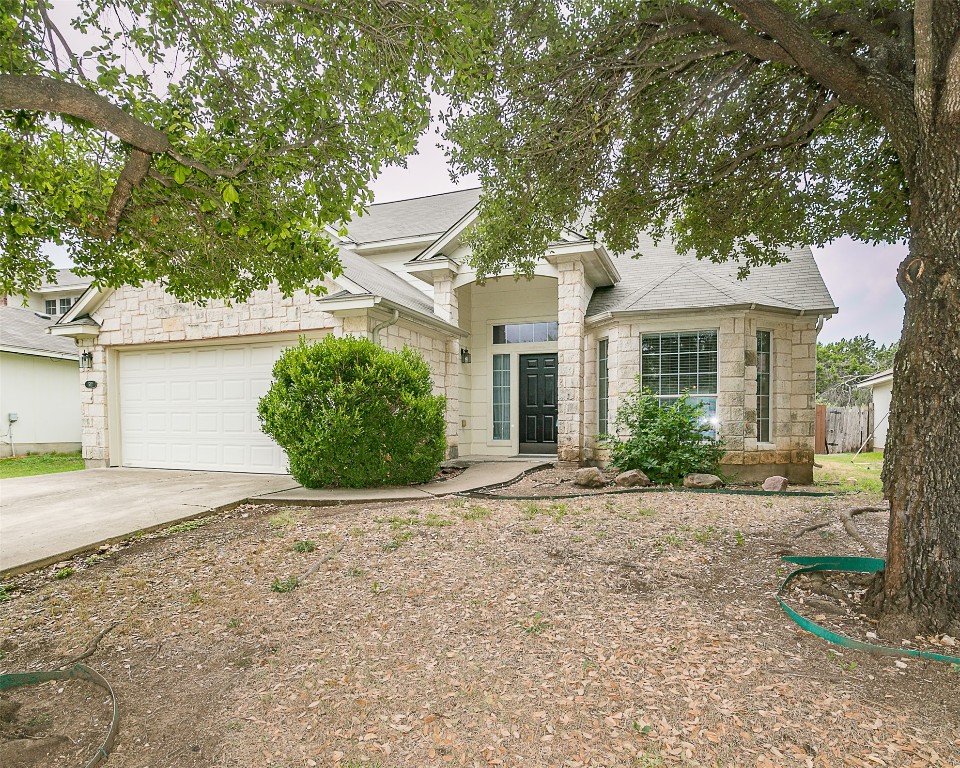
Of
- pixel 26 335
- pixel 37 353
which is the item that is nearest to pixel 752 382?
pixel 37 353

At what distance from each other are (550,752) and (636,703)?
18.9 inches

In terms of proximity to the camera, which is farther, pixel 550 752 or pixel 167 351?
pixel 167 351

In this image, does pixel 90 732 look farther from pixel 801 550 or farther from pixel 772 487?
pixel 772 487

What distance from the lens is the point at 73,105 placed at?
8.38 feet

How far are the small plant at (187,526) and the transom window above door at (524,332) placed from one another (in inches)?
273

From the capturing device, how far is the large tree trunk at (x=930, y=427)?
8.75 ft

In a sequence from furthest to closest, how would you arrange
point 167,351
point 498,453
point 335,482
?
point 498,453 → point 167,351 → point 335,482

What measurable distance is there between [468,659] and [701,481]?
216 inches

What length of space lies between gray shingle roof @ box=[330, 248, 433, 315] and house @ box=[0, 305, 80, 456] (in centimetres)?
860

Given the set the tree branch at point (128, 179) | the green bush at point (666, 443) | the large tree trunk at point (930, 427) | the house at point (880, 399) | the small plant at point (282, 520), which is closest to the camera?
the large tree trunk at point (930, 427)

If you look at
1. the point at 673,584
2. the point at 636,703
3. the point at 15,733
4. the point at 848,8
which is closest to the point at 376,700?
the point at 636,703

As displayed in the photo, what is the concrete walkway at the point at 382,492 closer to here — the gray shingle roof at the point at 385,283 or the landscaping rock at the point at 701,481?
the landscaping rock at the point at 701,481

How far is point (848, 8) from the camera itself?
4.33m

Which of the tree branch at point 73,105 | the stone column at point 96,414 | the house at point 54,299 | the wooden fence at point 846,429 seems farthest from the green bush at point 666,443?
the house at point 54,299
